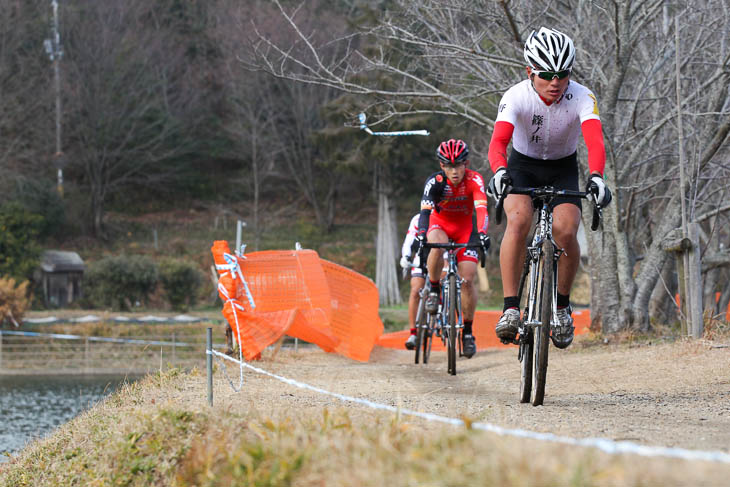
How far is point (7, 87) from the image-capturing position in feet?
140

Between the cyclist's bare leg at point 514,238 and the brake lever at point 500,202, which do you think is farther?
the cyclist's bare leg at point 514,238

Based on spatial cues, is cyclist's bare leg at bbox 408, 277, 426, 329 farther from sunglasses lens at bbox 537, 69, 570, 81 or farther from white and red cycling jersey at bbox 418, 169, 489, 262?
sunglasses lens at bbox 537, 69, 570, 81

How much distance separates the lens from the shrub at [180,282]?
3341 centimetres

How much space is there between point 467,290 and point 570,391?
2479 mm

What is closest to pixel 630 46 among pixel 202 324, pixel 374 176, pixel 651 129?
pixel 651 129

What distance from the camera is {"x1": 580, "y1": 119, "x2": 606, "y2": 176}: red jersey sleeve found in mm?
6121

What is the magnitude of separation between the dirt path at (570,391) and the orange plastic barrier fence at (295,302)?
428 millimetres

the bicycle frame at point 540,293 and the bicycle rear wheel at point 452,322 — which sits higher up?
the bicycle frame at point 540,293

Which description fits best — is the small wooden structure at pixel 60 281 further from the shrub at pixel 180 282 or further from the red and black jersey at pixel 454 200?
the red and black jersey at pixel 454 200

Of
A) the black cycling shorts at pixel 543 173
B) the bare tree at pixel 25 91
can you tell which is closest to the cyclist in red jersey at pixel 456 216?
the black cycling shorts at pixel 543 173

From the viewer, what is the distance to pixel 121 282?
32938 millimetres

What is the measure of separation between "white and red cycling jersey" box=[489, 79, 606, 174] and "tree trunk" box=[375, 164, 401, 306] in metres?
32.1

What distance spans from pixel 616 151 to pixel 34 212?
34.3 meters

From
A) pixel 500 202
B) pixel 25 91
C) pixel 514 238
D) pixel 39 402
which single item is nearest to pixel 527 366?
pixel 514 238
